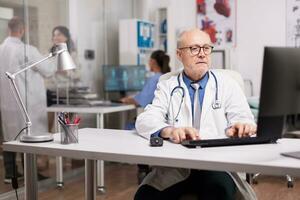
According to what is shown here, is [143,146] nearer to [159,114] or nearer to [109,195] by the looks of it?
[159,114]

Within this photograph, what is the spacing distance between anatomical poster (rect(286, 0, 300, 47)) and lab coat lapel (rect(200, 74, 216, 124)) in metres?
3.06

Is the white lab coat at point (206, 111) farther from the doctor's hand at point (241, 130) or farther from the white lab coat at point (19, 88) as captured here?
the white lab coat at point (19, 88)

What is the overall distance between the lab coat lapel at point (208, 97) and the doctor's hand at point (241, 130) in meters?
0.18

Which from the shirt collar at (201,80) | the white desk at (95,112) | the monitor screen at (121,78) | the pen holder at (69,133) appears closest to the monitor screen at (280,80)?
the shirt collar at (201,80)

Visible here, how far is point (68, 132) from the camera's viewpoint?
5.76 ft

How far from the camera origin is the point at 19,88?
3.66 meters

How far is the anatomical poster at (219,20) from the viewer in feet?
17.0

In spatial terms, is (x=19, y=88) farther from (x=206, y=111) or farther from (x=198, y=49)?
(x=206, y=111)

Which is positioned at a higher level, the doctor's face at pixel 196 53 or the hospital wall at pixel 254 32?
the hospital wall at pixel 254 32

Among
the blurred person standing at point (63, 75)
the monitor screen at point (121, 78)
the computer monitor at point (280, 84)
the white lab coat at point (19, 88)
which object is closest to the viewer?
the computer monitor at point (280, 84)

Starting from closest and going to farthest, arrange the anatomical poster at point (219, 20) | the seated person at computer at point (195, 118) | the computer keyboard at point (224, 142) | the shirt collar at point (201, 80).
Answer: the computer keyboard at point (224, 142)
the seated person at computer at point (195, 118)
the shirt collar at point (201, 80)
the anatomical poster at point (219, 20)

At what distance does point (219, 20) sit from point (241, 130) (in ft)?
12.2

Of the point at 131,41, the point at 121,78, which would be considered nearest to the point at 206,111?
the point at 121,78

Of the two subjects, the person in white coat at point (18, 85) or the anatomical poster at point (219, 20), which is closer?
the person in white coat at point (18, 85)
